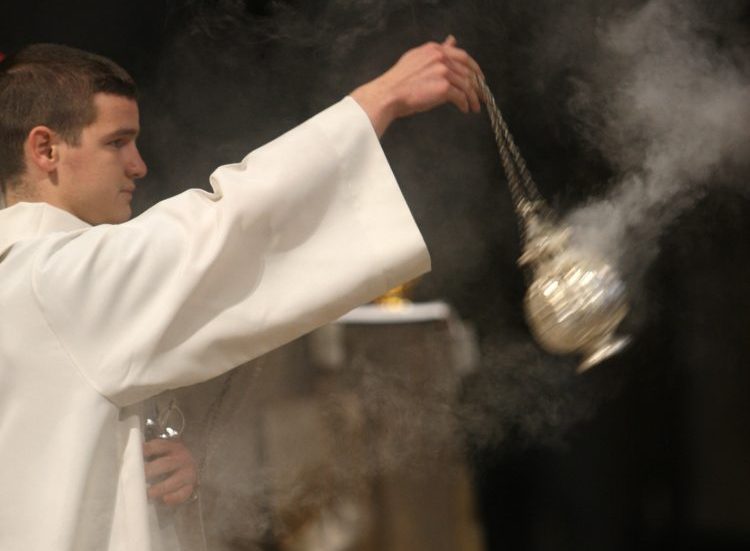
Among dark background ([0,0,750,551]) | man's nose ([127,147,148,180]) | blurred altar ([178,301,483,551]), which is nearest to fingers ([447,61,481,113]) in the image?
man's nose ([127,147,148,180])

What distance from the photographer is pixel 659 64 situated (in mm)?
2646

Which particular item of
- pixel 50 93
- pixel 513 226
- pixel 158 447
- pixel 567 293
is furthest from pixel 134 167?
pixel 513 226

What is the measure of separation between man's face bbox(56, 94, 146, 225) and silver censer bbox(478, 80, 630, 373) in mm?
586

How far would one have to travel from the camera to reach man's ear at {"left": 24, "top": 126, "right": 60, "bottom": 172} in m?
1.93

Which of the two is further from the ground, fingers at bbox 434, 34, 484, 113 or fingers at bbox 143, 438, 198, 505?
fingers at bbox 434, 34, 484, 113

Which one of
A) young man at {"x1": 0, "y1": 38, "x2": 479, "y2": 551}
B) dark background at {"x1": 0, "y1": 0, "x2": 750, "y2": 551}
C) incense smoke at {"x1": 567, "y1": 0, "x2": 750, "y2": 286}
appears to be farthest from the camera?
dark background at {"x1": 0, "y1": 0, "x2": 750, "y2": 551}

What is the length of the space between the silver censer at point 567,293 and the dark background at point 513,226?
1.08 metres

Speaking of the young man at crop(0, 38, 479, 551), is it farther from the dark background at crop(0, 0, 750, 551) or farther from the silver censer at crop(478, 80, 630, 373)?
the dark background at crop(0, 0, 750, 551)

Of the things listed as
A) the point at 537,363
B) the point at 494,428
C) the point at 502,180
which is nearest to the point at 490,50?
the point at 502,180

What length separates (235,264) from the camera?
174 cm

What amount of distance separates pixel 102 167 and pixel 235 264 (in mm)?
342

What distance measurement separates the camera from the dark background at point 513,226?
Result: 2.92m

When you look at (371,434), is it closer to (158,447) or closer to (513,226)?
(513,226)

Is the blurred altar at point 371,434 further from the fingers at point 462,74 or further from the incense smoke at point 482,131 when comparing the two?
the fingers at point 462,74
